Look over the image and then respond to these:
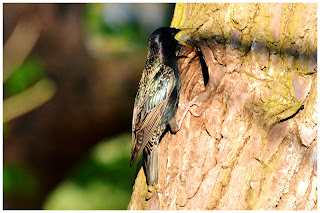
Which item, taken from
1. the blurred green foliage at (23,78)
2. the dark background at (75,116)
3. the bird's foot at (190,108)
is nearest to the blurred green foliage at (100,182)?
the dark background at (75,116)

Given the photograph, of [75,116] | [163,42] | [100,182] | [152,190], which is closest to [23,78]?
[75,116]

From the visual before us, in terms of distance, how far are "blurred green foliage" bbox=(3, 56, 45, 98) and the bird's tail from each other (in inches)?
73.1

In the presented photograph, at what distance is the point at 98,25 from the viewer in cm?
459

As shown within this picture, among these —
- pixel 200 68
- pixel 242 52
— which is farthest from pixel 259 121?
pixel 200 68

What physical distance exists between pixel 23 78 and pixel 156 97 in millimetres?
1782

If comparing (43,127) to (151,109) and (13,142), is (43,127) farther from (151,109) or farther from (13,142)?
(151,109)

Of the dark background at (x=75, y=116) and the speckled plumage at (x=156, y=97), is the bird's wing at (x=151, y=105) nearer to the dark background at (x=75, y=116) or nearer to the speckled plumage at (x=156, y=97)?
the speckled plumage at (x=156, y=97)

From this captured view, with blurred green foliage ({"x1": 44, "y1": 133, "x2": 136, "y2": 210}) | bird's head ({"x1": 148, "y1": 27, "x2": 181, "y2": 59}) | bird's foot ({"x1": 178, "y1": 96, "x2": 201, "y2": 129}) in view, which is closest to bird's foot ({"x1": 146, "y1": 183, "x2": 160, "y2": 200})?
bird's foot ({"x1": 178, "y1": 96, "x2": 201, "y2": 129})

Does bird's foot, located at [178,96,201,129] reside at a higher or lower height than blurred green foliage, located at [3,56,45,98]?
higher

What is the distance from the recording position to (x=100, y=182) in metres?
4.59

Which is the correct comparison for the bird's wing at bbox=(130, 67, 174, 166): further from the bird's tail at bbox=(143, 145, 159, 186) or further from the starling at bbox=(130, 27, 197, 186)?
the bird's tail at bbox=(143, 145, 159, 186)

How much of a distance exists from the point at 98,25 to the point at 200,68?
225cm

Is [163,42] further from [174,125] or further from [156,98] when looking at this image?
[174,125]

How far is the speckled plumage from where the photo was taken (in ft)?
9.97
